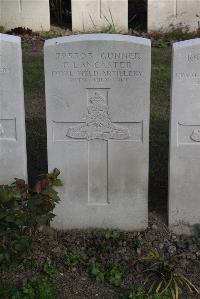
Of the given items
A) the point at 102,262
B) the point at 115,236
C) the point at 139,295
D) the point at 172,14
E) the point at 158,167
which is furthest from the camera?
the point at 172,14

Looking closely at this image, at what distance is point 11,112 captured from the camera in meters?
5.02

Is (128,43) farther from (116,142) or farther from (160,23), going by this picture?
(160,23)

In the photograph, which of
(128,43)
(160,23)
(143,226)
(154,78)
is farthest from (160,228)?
(160,23)

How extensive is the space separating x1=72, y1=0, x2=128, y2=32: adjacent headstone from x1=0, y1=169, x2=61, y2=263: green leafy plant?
6.90m

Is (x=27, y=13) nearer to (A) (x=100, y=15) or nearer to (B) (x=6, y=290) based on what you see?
(A) (x=100, y=15)

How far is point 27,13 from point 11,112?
696 cm

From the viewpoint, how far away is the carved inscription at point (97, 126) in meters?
4.95

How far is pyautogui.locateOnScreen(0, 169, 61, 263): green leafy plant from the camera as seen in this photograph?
4727 millimetres

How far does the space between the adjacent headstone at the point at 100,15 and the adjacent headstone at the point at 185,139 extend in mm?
6679

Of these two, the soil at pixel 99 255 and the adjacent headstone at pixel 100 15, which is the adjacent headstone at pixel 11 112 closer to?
the soil at pixel 99 255

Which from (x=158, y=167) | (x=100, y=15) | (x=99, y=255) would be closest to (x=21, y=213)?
(x=99, y=255)

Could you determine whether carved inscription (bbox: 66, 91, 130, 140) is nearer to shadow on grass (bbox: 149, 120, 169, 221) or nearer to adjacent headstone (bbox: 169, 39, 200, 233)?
adjacent headstone (bbox: 169, 39, 200, 233)

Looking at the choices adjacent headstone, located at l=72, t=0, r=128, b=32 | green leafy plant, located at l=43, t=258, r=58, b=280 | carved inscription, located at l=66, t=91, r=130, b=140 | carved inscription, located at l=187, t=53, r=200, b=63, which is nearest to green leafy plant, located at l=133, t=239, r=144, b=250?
green leafy plant, located at l=43, t=258, r=58, b=280

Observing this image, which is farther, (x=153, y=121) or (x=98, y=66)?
(x=153, y=121)
